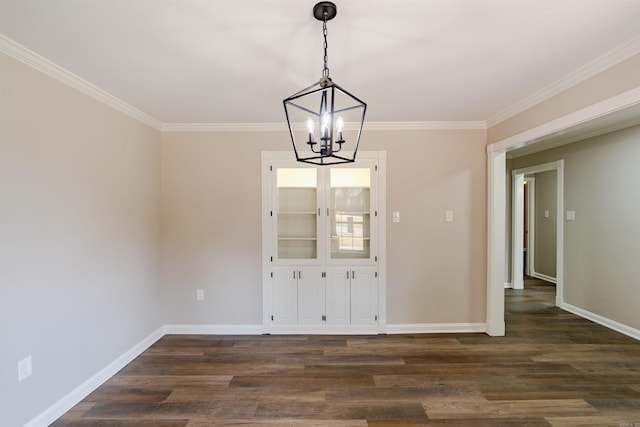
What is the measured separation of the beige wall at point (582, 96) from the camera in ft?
6.38

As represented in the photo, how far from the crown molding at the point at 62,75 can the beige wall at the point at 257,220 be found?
69cm

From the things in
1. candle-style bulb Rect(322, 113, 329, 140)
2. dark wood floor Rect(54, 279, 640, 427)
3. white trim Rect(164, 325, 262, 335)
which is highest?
candle-style bulb Rect(322, 113, 329, 140)

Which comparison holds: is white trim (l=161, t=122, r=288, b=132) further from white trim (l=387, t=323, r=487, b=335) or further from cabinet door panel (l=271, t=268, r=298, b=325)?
white trim (l=387, t=323, r=487, b=335)

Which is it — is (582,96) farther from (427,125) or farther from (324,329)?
(324,329)

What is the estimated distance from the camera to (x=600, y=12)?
1586mm

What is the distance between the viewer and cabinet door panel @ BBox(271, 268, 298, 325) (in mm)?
3609

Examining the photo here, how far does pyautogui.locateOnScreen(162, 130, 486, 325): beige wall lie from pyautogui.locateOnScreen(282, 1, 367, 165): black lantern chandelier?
0.85 feet

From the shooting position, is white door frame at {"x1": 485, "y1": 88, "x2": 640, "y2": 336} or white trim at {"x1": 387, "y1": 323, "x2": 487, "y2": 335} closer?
white door frame at {"x1": 485, "y1": 88, "x2": 640, "y2": 336}

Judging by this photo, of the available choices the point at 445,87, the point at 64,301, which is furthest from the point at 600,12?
the point at 64,301

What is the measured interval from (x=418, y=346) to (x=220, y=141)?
3.24m

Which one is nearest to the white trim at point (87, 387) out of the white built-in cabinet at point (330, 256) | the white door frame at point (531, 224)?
the white built-in cabinet at point (330, 256)

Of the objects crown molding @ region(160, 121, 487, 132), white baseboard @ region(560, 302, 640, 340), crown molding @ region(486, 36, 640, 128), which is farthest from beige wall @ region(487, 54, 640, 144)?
white baseboard @ region(560, 302, 640, 340)

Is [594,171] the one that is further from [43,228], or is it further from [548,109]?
[43,228]

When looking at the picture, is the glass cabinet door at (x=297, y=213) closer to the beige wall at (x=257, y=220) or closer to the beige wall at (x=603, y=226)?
the beige wall at (x=257, y=220)
